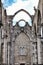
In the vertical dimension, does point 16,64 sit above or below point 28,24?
below

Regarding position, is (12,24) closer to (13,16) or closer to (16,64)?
(13,16)

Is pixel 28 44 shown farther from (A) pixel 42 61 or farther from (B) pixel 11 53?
(A) pixel 42 61

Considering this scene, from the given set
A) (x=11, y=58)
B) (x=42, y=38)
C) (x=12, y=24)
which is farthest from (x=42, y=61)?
(x=12, y=24)

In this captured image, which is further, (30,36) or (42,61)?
(30,36)

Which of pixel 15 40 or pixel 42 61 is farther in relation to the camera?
pixel 15 40

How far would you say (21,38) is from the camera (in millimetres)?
42750

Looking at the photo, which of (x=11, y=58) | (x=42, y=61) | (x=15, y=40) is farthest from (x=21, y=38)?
(x=42, y=61)

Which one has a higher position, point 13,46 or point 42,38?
point 42,38

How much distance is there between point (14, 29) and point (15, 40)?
1.79m

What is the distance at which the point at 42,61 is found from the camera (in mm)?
26703

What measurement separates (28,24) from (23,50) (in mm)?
4300

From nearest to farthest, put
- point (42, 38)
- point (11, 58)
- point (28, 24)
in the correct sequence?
point (42, 38) → point (11, 58) → point (28, 24)

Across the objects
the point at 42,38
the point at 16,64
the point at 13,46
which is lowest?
the point at 16,64

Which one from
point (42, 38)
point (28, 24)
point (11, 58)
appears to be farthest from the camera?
point (28, 24)
